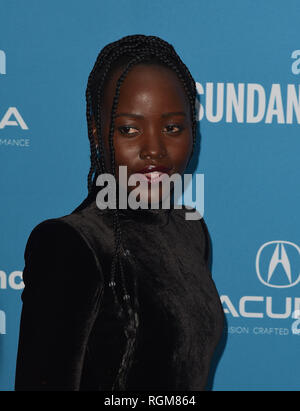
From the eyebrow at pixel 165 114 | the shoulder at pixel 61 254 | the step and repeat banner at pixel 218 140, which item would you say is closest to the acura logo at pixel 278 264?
the step and repeat banner at pixel 218 140

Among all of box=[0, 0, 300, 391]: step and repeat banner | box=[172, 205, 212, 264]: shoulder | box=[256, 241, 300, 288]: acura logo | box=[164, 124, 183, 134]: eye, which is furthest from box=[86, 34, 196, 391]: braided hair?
box=[256, 241, 300, 288]: acura logo

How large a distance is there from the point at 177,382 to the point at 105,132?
0.48m

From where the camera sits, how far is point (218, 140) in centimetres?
154

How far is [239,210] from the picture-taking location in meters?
1.57

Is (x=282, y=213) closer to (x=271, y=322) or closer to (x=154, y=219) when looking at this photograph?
(x=271, y=322)

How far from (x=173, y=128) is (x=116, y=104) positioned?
0.12m

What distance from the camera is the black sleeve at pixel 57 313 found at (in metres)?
0.76

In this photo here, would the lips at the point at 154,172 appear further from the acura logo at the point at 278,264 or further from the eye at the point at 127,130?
the acura logo at the point at 278,264

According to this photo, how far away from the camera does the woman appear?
769mm

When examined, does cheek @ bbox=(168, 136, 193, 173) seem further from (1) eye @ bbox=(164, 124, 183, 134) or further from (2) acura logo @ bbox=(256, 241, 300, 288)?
(2) acura logo @ bbox=(256, 241, 300, 288)

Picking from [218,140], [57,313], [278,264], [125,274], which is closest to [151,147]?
[125,274]

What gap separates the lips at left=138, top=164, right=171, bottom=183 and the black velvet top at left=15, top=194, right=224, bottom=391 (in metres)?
0.10

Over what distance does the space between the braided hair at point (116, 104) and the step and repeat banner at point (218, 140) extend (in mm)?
513

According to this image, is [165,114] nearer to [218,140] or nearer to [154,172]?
[154,172]
